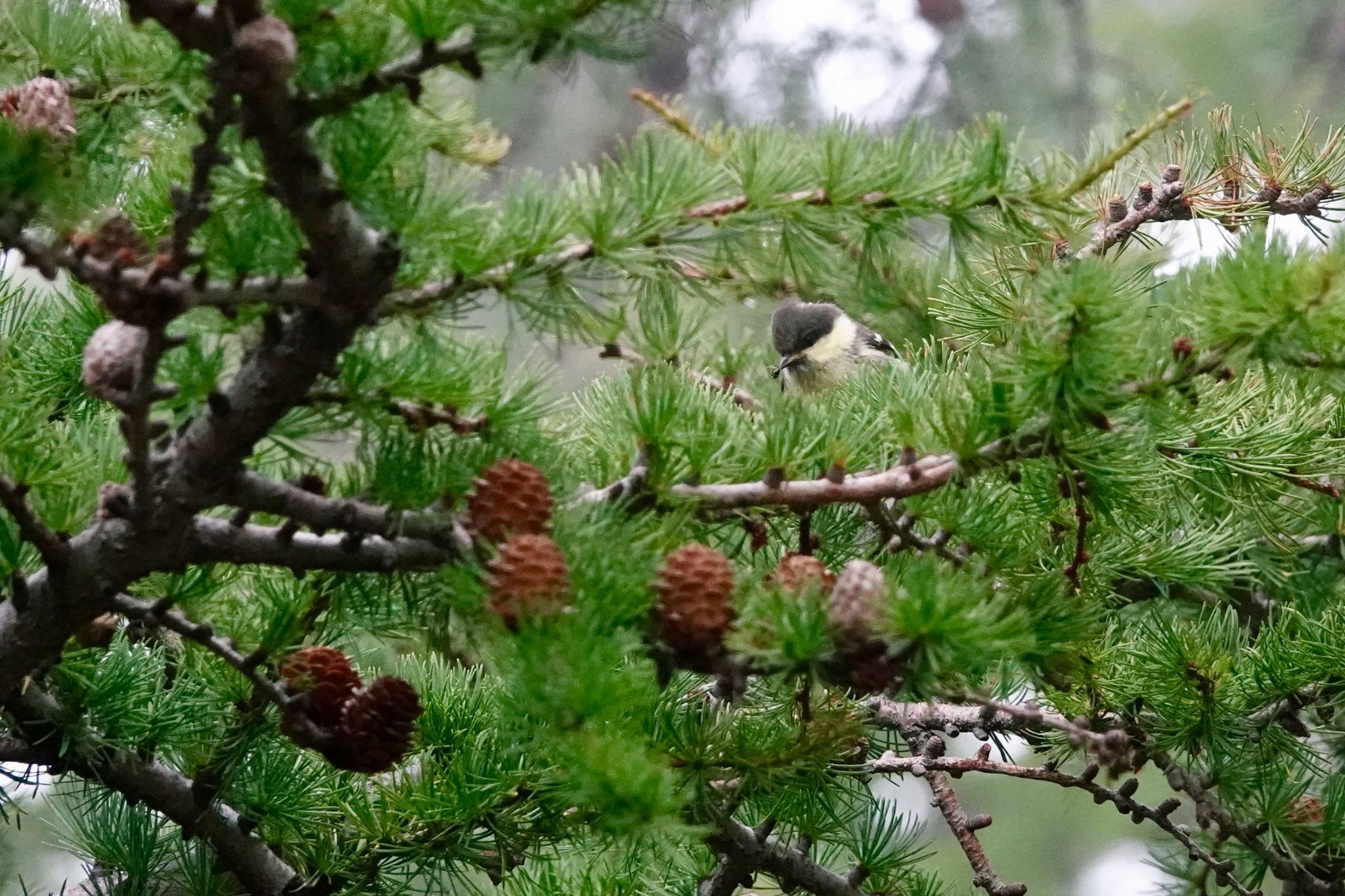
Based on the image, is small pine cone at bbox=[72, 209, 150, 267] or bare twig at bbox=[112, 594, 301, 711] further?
bare twig at bbox=[112, 594, 301, 711]

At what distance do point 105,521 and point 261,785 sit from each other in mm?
331

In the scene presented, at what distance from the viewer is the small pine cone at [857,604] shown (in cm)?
73

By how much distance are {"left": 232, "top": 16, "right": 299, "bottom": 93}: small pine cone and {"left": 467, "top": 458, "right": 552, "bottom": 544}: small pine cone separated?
0.86 ft

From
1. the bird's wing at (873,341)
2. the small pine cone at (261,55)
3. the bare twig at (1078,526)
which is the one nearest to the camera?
the small pine cone at (261,55)

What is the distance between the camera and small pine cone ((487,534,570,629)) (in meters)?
0.70

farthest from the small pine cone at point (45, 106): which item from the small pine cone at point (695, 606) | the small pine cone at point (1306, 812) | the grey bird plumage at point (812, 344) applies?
the grey bird plumage at point (812, 344)

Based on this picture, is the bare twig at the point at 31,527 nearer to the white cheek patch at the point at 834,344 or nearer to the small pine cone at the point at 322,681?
the small pine cone at the point at 322,681

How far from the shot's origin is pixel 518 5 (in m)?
0.62

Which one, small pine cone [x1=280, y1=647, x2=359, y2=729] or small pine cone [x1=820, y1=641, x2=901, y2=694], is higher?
small pine cone [x1=280, y1=647, x2=359, y2=729]

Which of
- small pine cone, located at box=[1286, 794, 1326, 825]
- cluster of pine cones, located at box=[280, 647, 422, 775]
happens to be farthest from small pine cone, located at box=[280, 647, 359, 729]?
small pine cone, located at box=[1286, 794, 1326, 825]

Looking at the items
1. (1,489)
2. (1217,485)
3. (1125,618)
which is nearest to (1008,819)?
(1125,618)

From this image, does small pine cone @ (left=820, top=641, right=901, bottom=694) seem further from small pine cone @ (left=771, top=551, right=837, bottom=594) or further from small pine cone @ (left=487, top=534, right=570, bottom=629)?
small pine cone @ (left=487, top=534, right=570, bottom=629)

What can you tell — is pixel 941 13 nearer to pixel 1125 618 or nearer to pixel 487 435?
pixel 1125 618

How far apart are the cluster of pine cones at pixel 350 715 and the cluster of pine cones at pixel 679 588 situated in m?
0.18
